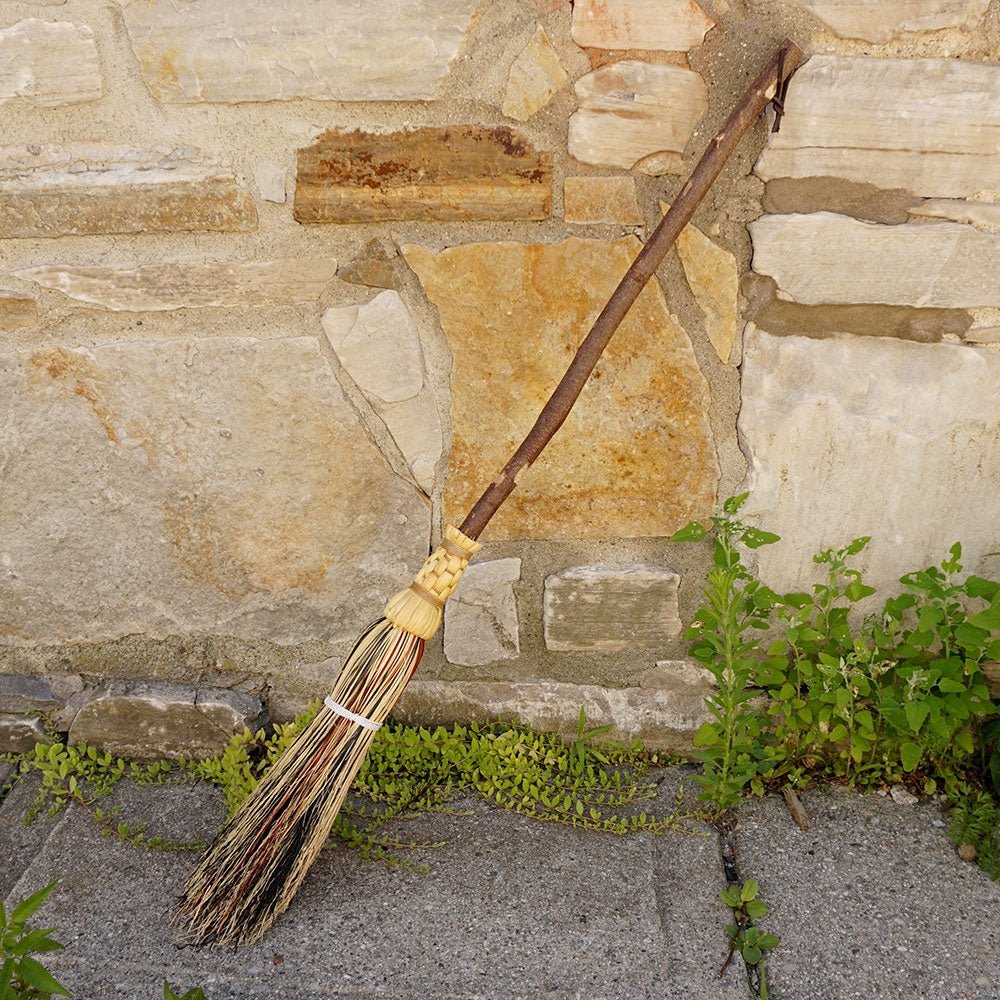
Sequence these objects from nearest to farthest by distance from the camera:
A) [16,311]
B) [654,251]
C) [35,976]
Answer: [35,976]
[654,251]
[16,311]

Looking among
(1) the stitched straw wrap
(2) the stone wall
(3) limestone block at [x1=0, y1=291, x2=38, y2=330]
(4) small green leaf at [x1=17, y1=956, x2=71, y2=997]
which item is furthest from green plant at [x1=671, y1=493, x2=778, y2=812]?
(3) limestone block at [x1=0, y1=291, x2=38, y2=330]

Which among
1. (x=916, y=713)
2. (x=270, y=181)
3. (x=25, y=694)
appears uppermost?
(x=270, y=181)

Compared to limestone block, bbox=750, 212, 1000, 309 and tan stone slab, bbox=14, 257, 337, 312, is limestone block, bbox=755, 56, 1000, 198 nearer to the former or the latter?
limestone block, bbox=750, 212, 1000, 309

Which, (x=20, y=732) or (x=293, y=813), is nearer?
(x=293, y=813)

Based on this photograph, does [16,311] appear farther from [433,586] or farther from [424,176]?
[433,586]

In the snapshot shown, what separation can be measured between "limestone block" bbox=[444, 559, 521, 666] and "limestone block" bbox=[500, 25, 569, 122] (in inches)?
31.0

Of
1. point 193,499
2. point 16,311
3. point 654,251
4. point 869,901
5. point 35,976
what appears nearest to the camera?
point 35,976

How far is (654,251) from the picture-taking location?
1370 millimetres

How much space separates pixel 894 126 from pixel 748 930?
4.14 ft

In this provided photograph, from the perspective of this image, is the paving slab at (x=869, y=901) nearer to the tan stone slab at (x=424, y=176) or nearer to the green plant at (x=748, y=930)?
the green plant at (x=748, y=930)

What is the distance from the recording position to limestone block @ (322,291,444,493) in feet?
5.12

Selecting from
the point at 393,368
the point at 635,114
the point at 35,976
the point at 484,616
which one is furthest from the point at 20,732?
the point at 635,114

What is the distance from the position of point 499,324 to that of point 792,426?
1.77 feet

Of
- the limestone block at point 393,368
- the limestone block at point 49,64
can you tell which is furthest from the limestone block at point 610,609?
the limestone block at point 49,64
